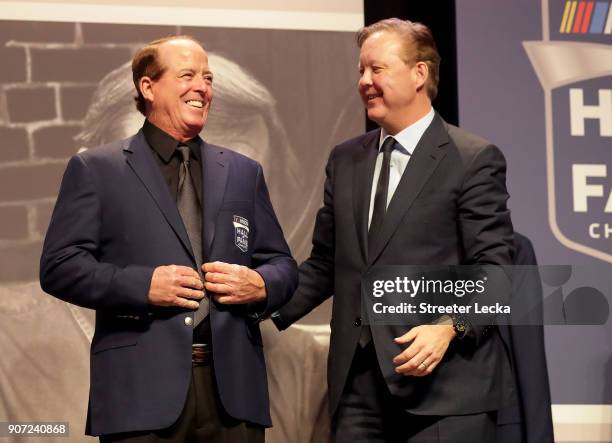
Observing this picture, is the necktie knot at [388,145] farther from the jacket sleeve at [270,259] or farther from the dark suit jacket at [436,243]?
the jacket sleeve at [270,259]

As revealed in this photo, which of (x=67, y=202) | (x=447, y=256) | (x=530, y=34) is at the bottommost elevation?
(x=447, y=256)

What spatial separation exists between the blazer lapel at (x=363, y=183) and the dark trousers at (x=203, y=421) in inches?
23.8

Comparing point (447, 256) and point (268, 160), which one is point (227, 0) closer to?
point (268, 160)

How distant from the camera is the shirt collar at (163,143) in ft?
8.71

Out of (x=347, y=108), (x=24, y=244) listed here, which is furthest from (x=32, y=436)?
(x=347, y=108)

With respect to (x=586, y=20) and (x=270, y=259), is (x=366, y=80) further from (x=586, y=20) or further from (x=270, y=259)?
(x=586, y=20)

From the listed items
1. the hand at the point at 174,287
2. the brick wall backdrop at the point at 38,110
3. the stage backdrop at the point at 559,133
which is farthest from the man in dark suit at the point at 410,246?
the brick wall backdrop at the point at 38,110

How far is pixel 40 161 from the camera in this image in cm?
333

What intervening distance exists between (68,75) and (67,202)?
39.8 inches

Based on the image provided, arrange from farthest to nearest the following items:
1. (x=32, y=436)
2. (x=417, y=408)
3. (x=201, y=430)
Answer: (x=32, y=436) < (x=417, y=408) < (x=201, y=430)

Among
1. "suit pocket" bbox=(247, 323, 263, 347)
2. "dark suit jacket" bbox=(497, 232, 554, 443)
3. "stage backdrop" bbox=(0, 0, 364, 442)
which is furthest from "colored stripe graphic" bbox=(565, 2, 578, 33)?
"suit pocket" bbox=(247, 323, 263, 347)

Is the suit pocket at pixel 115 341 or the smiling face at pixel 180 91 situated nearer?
the suit pocket at pixel 115 341

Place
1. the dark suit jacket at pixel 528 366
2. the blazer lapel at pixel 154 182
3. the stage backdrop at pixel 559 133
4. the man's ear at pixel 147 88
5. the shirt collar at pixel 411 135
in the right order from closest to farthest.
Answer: the blazer lapel at pixel 154 182
the man's ear at pixel 147 88
the shirt collar at pixel 411 135
the dark suit jacket at pixel 528 366
the stage backdrop at pixel 559 133

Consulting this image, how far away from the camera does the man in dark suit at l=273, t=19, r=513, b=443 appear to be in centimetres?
262
